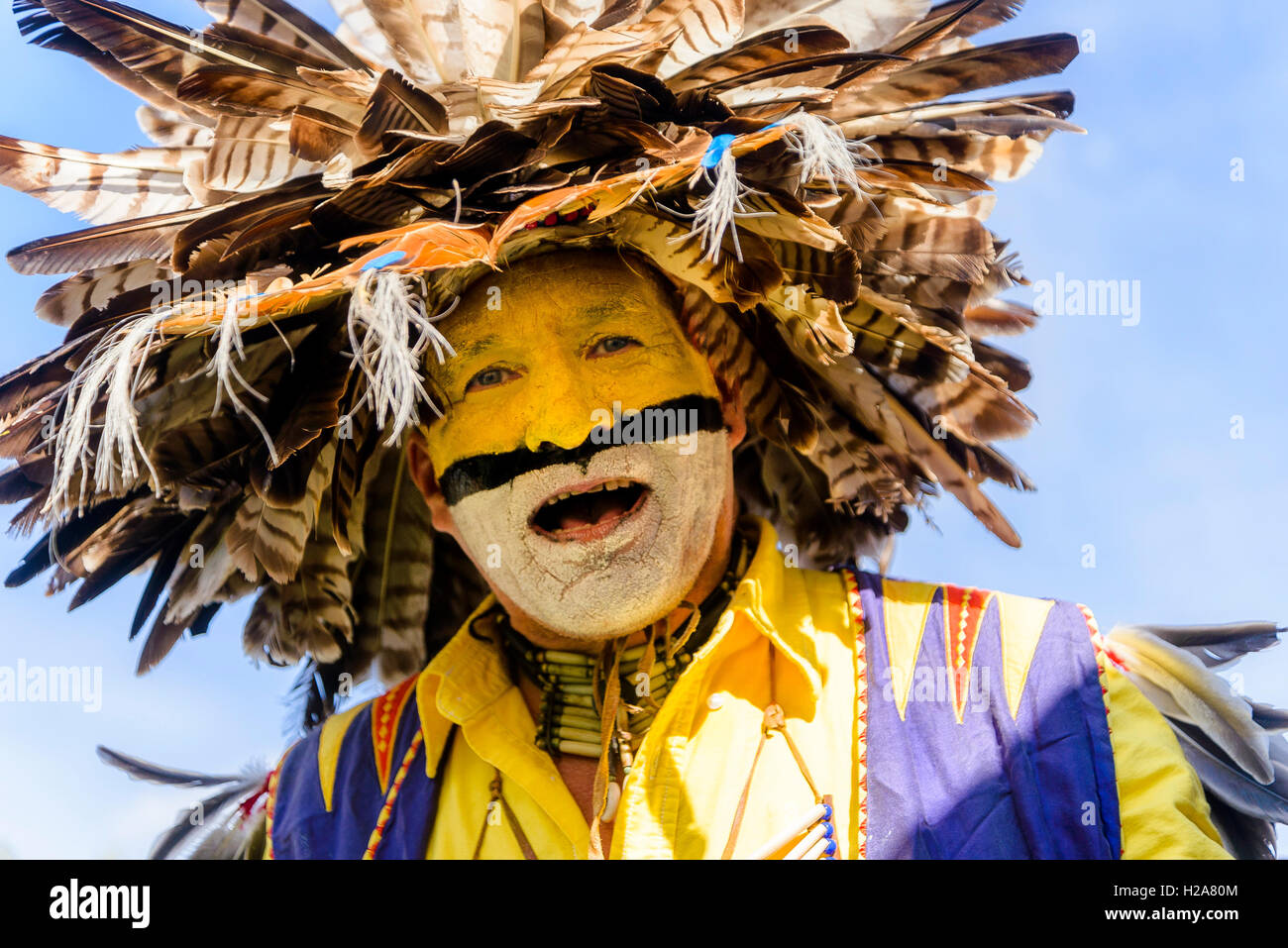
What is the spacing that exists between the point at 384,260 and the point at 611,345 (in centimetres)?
60

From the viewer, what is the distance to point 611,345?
9.81ft

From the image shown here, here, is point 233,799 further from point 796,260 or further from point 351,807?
point 796,260

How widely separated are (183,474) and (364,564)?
602 millimetres

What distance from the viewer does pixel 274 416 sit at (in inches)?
125

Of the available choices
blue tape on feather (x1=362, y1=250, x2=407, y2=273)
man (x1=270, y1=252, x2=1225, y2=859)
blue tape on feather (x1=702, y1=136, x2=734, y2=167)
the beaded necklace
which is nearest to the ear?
man (x1=270, y1=252, x2=1225, y2=859)

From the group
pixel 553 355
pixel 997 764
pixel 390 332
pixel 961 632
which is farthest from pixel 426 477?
pixel 997 764

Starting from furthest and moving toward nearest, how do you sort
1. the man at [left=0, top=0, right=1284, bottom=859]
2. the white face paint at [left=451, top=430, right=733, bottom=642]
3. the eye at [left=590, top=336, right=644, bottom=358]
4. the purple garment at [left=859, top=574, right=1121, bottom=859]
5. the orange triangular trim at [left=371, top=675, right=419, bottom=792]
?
1. the orange triangular trim at [left=371, top=675, right=419, bottom=792]
2. the eye at [left=590, top=336, right=644, bottom=358]
3. the white face paint at [left=451, top=430, right=733, bottom=642]
4. the man at [left=0, top=0, right=1284, bottom=859]
5. the purple garment at [left=859, top=574, right=1121, bottom=859]

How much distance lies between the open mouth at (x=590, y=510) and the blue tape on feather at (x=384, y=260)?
0.61 metres

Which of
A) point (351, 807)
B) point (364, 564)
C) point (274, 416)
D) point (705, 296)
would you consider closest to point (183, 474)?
point (274, 416)

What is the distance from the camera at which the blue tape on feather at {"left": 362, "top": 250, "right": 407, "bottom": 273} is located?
2.57m

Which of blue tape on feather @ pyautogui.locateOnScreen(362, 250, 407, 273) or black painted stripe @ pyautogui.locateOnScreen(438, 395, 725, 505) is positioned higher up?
blue tape on feather @ pyautogui.locateOnScreen(362, 250, 407, 273)

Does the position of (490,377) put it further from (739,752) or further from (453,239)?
(739,752)

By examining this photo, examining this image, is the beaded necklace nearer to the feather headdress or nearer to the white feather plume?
the feather headdress
